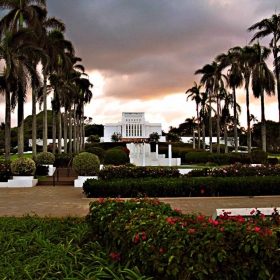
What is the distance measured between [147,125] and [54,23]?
163 ft

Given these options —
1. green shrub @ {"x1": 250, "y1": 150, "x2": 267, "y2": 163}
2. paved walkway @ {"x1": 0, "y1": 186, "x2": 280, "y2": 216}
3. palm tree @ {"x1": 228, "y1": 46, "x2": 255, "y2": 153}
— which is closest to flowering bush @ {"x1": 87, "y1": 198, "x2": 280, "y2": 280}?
paved walkway @ {"x1": 0, "y1": 186, "x2": 280, "y2": 216}

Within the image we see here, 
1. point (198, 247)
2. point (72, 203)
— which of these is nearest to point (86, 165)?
point (72, 203)

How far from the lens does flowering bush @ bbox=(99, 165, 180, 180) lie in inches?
541

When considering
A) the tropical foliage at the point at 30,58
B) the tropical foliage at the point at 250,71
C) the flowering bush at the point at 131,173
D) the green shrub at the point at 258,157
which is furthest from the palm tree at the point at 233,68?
the flowering bush at the point at 131,173

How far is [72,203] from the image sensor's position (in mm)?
11039

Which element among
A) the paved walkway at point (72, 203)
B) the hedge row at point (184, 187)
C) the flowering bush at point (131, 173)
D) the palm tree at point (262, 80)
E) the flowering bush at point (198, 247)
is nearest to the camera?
the flowering bush at point (198, 247)

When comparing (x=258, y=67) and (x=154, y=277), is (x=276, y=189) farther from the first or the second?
(x=258, y=67)

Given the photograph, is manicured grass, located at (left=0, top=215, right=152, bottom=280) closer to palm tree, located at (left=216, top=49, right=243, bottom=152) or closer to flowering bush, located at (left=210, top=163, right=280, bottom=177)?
flowering bush, located at (left=210, top=163, right=280, bottom=177)

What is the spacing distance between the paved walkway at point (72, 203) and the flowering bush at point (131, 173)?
1329 mm

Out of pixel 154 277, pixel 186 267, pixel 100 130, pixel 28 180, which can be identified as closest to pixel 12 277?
pixel 154 277

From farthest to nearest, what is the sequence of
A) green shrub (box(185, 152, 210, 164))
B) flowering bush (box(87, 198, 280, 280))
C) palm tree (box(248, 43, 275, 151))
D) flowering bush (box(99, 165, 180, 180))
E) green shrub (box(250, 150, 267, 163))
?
green shrub (box(185, 152, 210, 164))
palm tree (box(248, 43, 275, 151))
green shrub (box(250, 150, 267, 163))
flowering bush (box(99, 165, 180, 180))
flowering bush (box(87, 198, 280, 280))

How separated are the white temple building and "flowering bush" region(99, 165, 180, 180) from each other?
5947 cm

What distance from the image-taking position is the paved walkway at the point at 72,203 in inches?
377

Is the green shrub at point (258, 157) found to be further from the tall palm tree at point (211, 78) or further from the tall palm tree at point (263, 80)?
the tall palm tree at point (211, 78)
